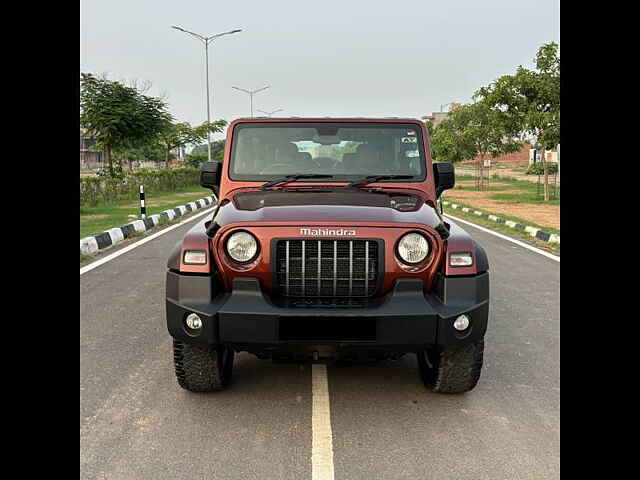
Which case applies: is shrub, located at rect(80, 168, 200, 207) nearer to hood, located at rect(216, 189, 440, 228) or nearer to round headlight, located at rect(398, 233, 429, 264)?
hood, located at rect(216, 189, 440, 228)

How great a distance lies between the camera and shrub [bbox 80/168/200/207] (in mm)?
18422

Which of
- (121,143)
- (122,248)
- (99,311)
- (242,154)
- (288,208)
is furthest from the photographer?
(121,143)

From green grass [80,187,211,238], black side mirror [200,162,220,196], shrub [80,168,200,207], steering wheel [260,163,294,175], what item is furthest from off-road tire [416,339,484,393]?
shrub [80,168,200,207]

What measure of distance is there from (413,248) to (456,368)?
0.82 metres

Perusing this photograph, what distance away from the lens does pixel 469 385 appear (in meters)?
4.08

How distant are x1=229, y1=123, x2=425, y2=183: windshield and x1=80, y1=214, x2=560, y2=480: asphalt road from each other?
1.44m

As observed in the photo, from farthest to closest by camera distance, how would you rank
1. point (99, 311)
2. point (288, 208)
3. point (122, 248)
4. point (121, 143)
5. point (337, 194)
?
1. point (121, 143)
2. point (122, 248)
3. point (99, 311)
4. point (337, 194)
5. point (288, 208)

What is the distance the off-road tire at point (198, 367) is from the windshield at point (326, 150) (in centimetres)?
152

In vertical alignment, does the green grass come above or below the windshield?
below

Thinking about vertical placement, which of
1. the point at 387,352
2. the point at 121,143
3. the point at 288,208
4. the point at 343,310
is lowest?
the point at 387,352

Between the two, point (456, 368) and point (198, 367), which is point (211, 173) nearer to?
point (198, 367)

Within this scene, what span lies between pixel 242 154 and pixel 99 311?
247 cm
